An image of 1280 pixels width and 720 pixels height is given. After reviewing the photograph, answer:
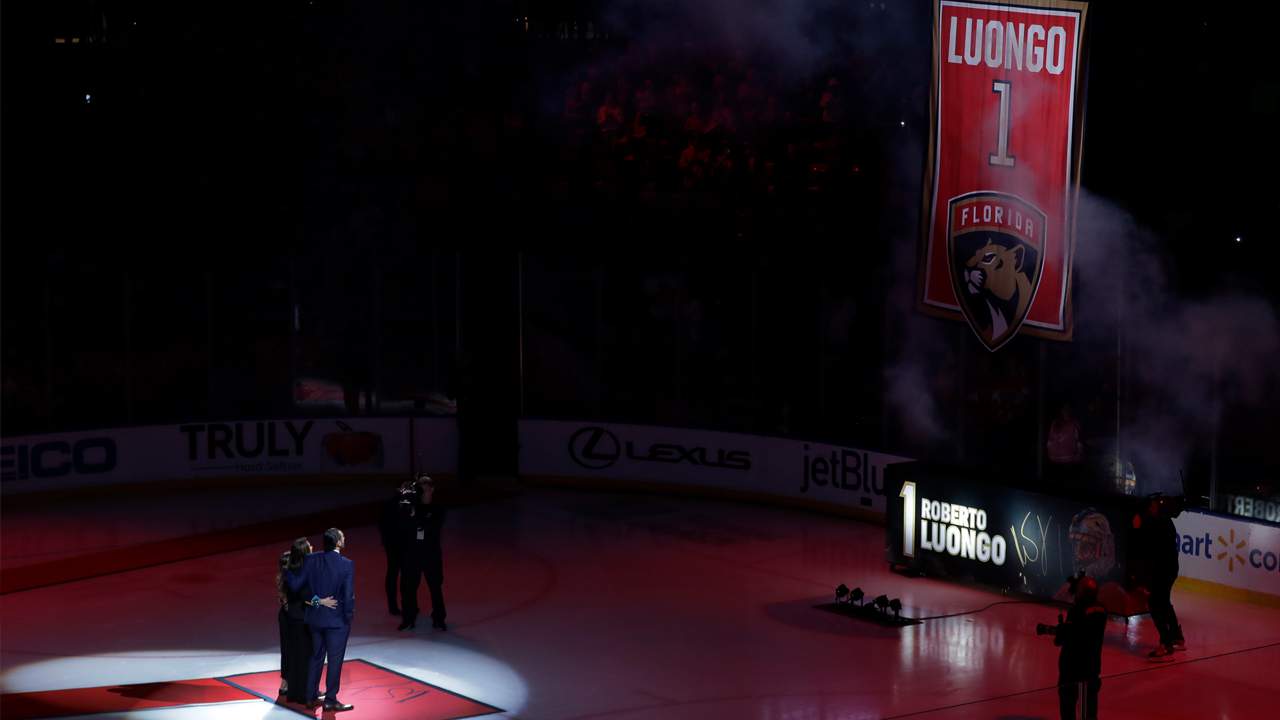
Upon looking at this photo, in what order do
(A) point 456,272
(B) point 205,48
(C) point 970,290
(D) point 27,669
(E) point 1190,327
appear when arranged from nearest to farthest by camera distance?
(D) point 27,669 → (C) point 970,290 → (E) point 1190,327 → (A) point 456,272 → (B) point 205,48

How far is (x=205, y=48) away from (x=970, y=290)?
1899cm

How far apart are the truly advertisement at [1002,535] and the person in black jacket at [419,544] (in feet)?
18.5

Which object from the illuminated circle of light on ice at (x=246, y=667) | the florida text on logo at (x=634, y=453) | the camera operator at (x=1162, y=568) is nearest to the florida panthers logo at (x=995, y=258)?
A: the camera operator at (x=1162, y=568)

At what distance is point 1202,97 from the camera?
23.3 metres

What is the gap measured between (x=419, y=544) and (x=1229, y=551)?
8.19 meters

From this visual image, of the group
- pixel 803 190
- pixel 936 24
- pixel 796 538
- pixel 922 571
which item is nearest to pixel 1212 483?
pixel 922 571

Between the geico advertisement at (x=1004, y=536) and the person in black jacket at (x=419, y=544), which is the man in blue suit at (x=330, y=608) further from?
the geico advertisement at (x=1004, y=536)

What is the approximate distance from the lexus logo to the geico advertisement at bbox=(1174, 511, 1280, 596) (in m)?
9.68

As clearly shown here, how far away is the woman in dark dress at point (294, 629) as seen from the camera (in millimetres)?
12570

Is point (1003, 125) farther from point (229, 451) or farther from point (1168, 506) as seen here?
point (229, 451)

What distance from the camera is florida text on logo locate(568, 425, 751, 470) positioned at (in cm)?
2356

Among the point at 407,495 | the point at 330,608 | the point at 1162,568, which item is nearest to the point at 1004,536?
the point at 1162,568

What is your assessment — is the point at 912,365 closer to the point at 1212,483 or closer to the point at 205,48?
the point at 1212,483

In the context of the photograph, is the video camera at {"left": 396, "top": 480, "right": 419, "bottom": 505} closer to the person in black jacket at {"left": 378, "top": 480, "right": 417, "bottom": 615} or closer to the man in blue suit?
the person in black jacket at {"left": 378, "top": 480, "right": 417, "bottom": 615}
